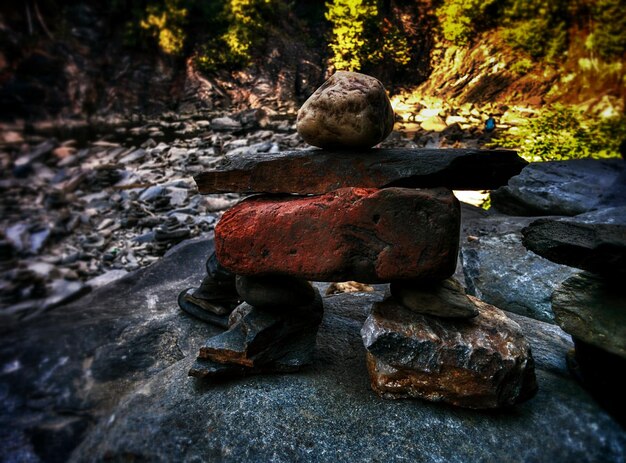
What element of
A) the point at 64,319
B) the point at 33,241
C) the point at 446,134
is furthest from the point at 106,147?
the point at 446,134

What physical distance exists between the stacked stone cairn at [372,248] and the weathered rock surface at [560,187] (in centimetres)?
366

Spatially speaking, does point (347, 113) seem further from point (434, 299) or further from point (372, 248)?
point (434, 299)

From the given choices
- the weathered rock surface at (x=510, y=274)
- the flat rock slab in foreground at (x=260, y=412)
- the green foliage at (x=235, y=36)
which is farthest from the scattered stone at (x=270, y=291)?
the green foliage at (x=235, y=36)

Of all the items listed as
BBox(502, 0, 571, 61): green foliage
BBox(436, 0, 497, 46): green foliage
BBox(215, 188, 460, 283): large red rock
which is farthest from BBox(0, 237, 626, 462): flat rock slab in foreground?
BBox(436, 0, 497, 46): green foliage

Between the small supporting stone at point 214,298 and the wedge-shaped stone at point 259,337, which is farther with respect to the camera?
the small supporting stone at point 214,298

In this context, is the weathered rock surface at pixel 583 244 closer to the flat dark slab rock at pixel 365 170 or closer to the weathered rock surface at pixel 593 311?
the weathered rock surface at pixel 593 311

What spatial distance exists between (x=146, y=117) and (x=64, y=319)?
14330mm

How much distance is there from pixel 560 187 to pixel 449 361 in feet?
14.8

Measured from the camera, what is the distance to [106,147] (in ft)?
37.7

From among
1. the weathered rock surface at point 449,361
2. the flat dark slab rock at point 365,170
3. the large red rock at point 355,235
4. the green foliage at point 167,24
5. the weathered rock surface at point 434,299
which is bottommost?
the weathered rock surface at point 449,361

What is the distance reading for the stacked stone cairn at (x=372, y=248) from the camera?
5.97 feet

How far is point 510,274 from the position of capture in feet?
11.3

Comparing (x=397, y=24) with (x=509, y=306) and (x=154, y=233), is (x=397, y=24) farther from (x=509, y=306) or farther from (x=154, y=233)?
(x=509, y=306)

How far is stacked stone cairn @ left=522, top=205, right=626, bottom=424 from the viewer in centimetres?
162
